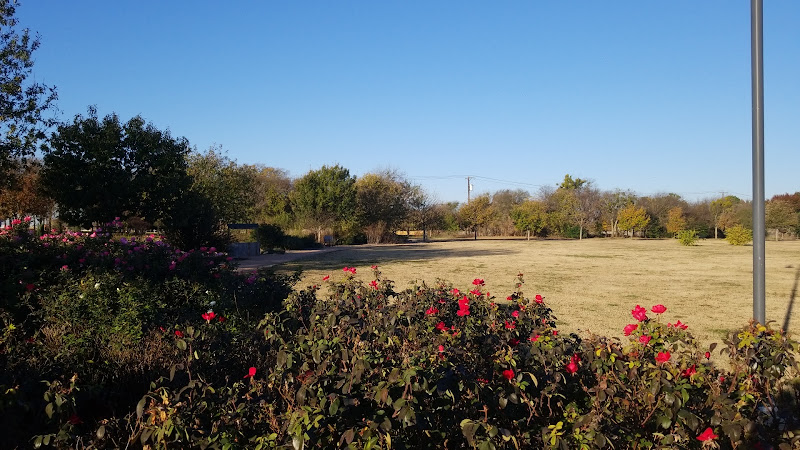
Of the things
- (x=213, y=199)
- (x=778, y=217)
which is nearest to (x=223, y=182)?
(x=213, y=199)

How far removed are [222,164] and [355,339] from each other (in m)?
27.1

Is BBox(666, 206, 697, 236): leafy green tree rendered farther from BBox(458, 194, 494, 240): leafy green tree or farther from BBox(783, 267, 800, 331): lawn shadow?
BBox(783, 267, 800, 331): lawn shadow

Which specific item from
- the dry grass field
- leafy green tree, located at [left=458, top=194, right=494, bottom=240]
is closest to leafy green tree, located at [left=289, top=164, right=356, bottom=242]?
leafy green tree, located at [left=458, top=194, right=494, bottom=240]

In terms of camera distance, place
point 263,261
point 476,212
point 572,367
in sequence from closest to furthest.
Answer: point 572,367
point 263,261
point 476,212

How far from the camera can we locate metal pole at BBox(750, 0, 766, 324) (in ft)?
12.2

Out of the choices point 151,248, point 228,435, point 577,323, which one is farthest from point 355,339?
point 577,323

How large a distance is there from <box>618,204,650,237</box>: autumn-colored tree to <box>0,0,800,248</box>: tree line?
0.37 ft

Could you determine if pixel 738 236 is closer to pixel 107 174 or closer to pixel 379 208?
pixel 379 208

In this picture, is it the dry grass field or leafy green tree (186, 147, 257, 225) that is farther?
leafy green tree (186, 147, 257, 225)

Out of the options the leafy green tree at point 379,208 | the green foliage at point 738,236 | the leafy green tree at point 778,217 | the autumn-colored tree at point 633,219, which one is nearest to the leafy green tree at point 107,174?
the leafy green tree at point 379,208

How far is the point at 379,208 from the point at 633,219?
29.5m

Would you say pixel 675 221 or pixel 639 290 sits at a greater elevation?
pixel 675 221

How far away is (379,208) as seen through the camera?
41.5m

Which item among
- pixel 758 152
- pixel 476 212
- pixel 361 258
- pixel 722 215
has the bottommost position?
pixel 361 258
